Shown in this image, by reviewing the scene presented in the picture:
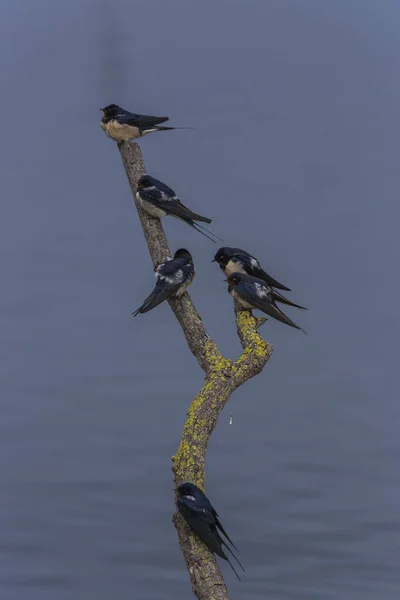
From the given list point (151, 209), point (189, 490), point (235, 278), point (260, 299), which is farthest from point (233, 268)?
point (189, 490)

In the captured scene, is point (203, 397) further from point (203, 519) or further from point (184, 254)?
point (184, 254)

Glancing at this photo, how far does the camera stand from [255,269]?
8.72 m

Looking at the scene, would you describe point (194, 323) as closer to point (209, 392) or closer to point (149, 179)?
point (209, 392)

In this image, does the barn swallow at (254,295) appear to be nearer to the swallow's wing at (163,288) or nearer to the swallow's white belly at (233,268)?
the swallow's white belly at (233,268)

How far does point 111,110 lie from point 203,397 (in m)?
3.36

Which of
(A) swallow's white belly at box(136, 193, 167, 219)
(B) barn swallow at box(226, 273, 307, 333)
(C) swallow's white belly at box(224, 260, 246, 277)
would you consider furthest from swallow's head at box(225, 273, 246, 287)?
(A) swallow's white belly at box(136, 193, 167, 219)

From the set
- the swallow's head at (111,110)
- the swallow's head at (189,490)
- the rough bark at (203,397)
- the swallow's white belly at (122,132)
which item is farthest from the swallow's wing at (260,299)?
the swallow's head at (111,110)

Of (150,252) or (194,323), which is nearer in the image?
(194,323)

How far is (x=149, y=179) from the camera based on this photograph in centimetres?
877

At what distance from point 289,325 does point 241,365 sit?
682mm

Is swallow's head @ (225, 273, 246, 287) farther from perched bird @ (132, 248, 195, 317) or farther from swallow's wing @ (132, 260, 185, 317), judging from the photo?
swallow's wing @ (132, 260, 185, 317)

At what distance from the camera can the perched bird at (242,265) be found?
28.5 ft

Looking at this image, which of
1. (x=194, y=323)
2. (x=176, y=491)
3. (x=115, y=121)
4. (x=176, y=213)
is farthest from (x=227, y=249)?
(x=176, y=491)

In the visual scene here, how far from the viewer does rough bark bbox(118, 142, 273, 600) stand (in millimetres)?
6855
